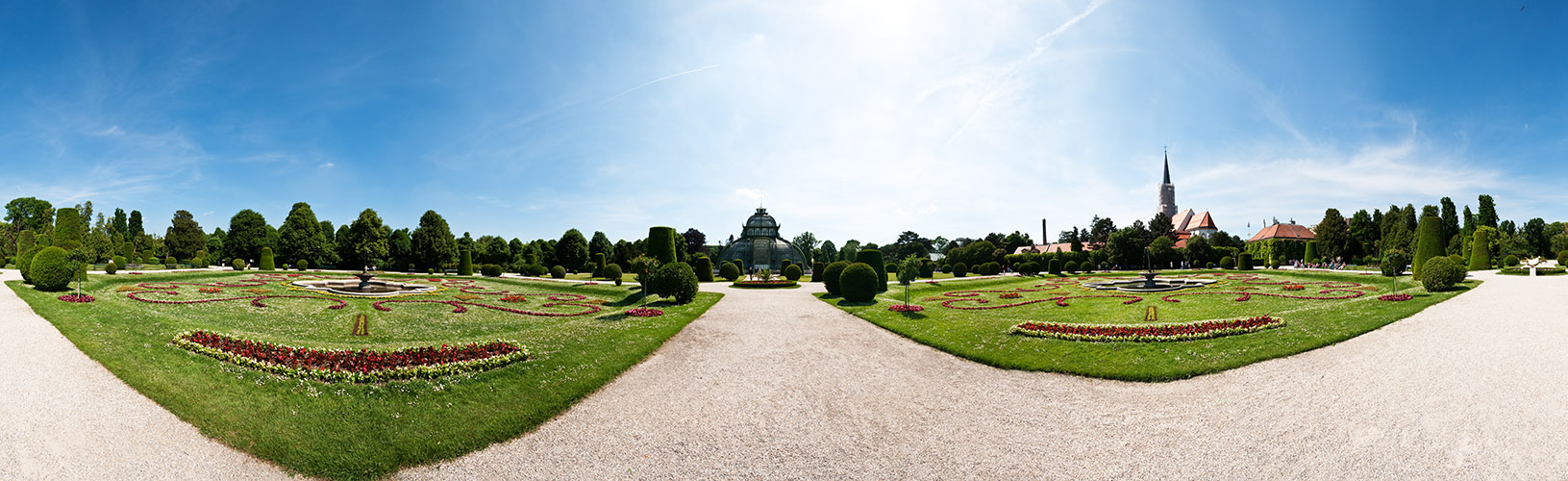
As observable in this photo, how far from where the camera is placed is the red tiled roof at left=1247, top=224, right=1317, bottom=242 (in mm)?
82312

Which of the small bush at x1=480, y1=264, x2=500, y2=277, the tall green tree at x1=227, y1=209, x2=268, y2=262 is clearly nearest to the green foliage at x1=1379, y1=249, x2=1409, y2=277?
the small bush at x1=480, y1=264, x2=500, y2=277

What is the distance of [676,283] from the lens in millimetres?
21109

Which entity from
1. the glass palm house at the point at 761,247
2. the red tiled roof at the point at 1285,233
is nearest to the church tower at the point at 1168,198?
the red tiled roof at the point at 1285,233

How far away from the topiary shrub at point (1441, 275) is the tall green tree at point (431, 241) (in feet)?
178

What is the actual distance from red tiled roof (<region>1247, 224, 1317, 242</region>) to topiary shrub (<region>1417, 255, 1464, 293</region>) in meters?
76.2

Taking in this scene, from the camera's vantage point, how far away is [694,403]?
28.7 ft

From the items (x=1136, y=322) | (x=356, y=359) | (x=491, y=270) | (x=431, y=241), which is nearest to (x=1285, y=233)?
(x=1136, y=322)

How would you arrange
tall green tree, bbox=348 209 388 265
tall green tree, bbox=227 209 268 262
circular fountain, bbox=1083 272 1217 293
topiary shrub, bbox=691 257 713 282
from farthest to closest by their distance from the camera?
1. tall green tree, bbox=227 209 268 262
2. tall green tree, bbox=348 209 388 265
3. topiary shrub, bbox=691 257 713 282
4. circular fountain, bbox=1083 272 1217 293

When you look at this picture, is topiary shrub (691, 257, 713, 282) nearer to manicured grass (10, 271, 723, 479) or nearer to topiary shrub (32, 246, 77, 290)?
manicured grass (10, 271, 723, 479)

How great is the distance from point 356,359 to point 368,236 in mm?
40330

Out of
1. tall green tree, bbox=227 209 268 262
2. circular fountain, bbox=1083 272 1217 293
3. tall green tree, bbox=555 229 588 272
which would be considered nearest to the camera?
circular fountain, bbox=1083 272 1217 293

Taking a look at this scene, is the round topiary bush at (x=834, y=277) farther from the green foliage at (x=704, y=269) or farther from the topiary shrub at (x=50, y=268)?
the topiary shrub at (x=50, y=268)

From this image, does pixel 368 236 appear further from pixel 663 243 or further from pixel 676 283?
pixel 676 283

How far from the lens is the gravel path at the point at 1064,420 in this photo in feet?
21.3
